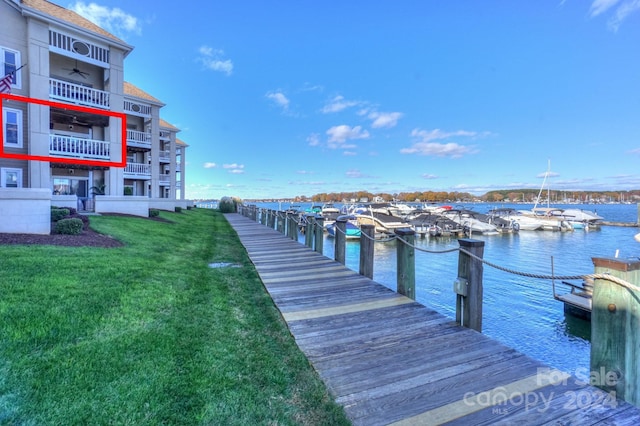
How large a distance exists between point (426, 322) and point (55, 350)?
418 centimetres

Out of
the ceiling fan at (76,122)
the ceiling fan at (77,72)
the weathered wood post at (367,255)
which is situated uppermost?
the ceiling fan at (77,72)

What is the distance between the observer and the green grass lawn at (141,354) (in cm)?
237

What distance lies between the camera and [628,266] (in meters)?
2.59

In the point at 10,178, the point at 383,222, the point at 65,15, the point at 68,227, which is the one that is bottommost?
the point at 383,222

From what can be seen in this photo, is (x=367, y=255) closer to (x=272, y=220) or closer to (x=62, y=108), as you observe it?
(x=272, y=220)

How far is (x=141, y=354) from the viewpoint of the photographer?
10.2 ft

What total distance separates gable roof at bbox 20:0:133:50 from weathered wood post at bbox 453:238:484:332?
68.5 feet

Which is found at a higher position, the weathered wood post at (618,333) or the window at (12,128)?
the window at (12,128)

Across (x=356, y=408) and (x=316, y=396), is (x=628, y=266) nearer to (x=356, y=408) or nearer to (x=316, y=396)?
(x=356, y=408)

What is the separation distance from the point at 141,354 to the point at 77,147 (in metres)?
17.6

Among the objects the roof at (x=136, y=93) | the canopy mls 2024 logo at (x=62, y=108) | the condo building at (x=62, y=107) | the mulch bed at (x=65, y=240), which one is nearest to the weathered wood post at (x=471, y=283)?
the mulch bed at (x=65, y=240)

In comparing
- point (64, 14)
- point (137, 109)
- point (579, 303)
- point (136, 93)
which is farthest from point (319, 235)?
point (136, 93)

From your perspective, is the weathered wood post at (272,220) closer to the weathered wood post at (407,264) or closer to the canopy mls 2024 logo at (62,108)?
the canopy mls 2024 logo at (62,108)

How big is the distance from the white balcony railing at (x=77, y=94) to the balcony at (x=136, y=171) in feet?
24.9
